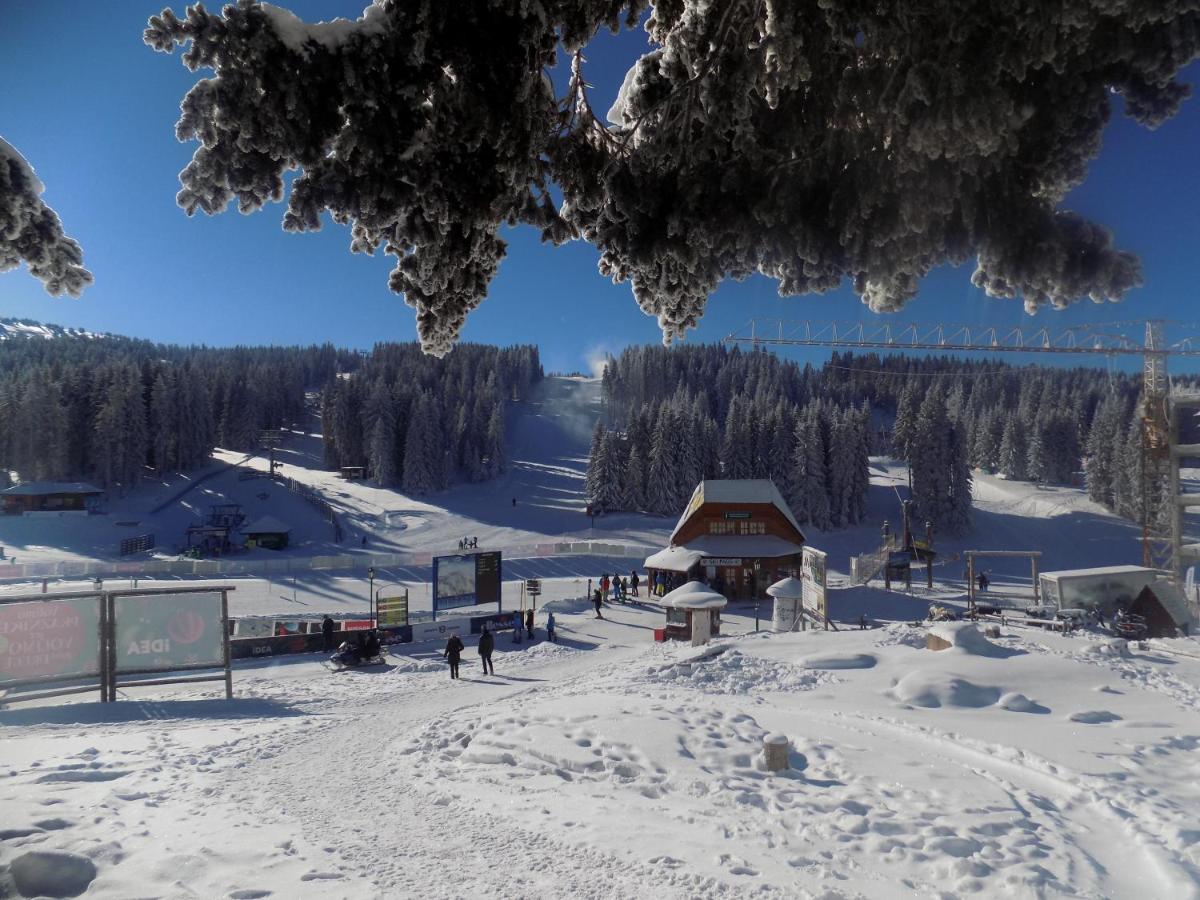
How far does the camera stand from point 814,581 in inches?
993

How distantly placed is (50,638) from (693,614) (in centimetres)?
1779

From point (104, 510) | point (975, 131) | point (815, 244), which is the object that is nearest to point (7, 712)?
point (815, 244)

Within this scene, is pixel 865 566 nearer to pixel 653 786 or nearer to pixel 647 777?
pixel 647 777

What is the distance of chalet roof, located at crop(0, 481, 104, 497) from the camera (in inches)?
2295

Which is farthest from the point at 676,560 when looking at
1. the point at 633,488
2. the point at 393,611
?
the point at 633,488

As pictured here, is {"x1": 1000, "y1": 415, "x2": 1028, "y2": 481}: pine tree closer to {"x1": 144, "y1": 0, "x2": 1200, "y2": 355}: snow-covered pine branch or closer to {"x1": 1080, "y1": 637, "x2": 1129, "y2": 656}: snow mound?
{"x1": 1080, "y1": 637, "x2": 1129, "y2": 656}: snow mound

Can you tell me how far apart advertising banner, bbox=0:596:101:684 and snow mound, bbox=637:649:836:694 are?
12.7 meters

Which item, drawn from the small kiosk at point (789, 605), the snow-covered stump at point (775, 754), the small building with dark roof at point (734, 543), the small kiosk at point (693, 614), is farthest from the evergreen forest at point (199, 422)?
the snow-covered stump at point (775, 754)

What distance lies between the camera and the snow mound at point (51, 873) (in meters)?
4.84

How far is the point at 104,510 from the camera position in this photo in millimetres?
62312

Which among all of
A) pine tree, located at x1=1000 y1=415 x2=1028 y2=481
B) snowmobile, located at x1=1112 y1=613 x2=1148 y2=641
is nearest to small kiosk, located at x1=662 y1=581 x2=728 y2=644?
snowmobile, located at x1=1112 y1=613 x2=1148 y2=641

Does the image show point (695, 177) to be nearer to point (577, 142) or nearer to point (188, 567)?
point (577, 142)

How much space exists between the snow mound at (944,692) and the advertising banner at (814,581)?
11.3 metres

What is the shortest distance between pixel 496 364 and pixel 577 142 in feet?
479
